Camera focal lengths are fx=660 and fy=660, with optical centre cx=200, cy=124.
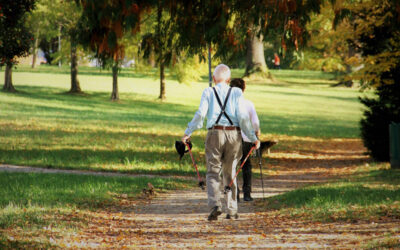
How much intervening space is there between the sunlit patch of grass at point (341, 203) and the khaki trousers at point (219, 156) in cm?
122

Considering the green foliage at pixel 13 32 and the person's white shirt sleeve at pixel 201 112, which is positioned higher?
the green foliage at pixel 13 32

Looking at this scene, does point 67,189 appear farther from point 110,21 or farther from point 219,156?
point 110,21

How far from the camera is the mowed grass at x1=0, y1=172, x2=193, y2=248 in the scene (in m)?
7.34

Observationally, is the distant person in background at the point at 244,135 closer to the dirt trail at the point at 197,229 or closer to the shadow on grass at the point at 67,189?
the dirt trail at the point at 197,229

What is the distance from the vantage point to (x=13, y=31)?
17.1 m

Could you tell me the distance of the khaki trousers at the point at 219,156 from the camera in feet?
28.1

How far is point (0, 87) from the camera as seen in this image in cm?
4600

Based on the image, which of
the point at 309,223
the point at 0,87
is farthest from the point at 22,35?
the point at 0,87

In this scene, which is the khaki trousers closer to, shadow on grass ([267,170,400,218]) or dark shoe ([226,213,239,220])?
dark shoe ([226,213,239,220])

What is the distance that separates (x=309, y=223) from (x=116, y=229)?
8.11 feet

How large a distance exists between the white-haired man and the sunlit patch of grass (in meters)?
1.33

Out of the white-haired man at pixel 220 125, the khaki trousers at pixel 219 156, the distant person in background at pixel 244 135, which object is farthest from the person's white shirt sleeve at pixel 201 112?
the distant person in background at pixel 244 135

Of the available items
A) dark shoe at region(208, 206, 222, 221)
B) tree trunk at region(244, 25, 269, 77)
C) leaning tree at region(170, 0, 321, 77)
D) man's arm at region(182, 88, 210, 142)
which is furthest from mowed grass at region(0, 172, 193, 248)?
tree trunk at region(244, 25, 269, 77)

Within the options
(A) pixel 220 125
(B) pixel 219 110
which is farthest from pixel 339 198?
(B) pixel 219 110
